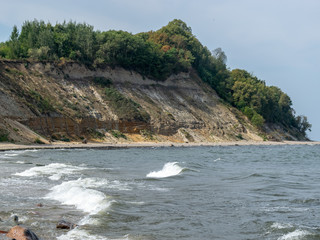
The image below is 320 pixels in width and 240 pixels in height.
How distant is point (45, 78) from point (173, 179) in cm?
4850

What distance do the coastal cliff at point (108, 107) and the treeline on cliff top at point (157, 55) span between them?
221 centimetres

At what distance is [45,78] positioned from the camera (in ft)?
227

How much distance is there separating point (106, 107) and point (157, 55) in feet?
66.5

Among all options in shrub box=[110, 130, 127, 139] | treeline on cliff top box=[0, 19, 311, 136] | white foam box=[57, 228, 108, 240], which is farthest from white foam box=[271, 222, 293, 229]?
treeline on cliff top box=[0, 19, 311, 136]

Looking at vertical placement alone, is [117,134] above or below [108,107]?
below

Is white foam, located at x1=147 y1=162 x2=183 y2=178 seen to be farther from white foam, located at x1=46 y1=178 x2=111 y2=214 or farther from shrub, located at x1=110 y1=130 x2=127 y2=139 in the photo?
shrub, located at x1=110 y1=130 x2=127 y2=139

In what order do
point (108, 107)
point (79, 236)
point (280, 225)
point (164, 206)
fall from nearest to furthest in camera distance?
point (79, 236) → point (280, 225) → point (164, 206) → point (108, 107)

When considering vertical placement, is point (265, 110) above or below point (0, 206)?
above

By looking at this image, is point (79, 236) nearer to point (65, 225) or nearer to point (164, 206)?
point (65, 225)

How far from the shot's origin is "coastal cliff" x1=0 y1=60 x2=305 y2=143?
58.2 metres

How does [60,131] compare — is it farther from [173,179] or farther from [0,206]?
[0,206]

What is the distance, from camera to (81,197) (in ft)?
56.4

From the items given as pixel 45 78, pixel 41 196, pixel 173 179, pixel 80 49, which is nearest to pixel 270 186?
pixel 173 179

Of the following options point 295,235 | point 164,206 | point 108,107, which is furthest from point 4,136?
point 295,235
